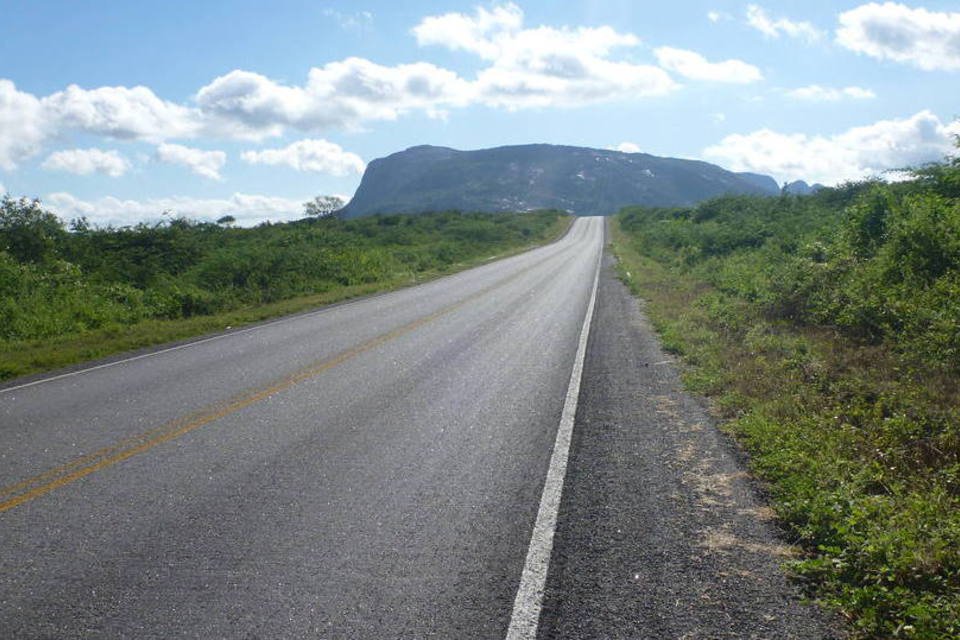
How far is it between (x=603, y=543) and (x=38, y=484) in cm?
460

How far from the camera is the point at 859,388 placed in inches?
314

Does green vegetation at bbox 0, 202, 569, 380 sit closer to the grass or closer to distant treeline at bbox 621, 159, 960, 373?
the grass

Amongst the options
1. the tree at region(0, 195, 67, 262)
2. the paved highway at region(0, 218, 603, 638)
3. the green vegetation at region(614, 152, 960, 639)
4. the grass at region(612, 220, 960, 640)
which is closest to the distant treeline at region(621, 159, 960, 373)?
the green vegetation at region(614, 152, 960, 639)

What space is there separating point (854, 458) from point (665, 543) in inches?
92.2

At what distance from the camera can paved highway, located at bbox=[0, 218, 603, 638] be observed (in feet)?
12.9

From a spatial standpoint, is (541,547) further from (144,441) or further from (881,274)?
(881,274)

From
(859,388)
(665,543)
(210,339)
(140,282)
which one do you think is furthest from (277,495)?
(140,282)

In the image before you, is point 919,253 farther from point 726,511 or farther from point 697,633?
point 697,633

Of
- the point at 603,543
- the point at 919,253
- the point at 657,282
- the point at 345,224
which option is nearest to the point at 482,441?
the point at 603,543

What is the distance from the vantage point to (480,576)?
426 centimetres

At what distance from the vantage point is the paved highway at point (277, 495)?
3.93 m

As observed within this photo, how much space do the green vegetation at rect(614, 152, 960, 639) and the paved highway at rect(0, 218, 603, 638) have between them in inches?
74.6

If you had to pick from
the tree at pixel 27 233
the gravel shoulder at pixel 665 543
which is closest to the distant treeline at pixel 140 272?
the tree at pixel 27 233

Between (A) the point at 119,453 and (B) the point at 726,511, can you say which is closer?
(B) the point at 726,511
